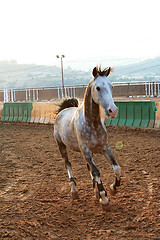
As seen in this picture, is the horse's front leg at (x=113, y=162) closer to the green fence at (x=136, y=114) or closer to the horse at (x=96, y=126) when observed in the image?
the horse at (x=96, y=126)

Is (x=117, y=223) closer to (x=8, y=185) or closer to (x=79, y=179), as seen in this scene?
(x=79, y=179)

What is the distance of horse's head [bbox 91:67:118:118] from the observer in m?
4.41

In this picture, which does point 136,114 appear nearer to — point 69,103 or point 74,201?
point 69,103

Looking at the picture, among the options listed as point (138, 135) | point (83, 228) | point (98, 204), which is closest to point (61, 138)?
point (98, 204)

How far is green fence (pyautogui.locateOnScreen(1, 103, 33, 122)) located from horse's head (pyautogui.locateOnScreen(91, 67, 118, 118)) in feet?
43.7

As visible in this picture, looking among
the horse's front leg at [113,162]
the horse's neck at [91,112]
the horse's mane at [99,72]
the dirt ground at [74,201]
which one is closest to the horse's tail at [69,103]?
the dirt ground at [74,201]

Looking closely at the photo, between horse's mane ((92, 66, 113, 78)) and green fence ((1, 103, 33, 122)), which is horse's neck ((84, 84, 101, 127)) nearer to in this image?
horse's mane ((92, 66, 113, 78))

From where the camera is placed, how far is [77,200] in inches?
226

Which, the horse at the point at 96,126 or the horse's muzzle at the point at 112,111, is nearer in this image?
the horse's muzzle at the point at 112,111

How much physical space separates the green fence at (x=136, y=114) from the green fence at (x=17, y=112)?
19.9 ft

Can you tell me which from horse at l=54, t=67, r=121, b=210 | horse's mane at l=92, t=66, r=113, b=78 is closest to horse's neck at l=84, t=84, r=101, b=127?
horse at l=54, t=67, r=121, b=210

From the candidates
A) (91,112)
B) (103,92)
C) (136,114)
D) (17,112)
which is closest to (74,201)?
(91,112)

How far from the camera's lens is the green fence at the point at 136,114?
12.8m

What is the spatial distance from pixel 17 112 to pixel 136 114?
8720mm
